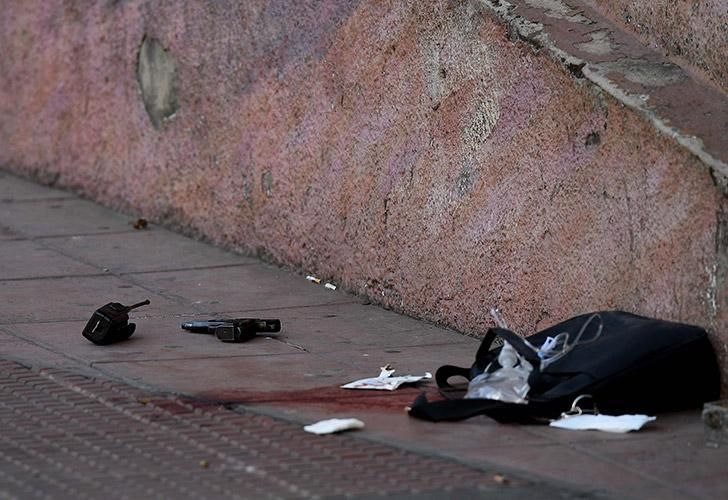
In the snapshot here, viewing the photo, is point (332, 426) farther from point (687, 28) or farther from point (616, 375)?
point (687, 28)

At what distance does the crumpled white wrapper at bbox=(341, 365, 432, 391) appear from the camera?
17.9 ft

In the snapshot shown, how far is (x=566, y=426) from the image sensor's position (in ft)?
16.3

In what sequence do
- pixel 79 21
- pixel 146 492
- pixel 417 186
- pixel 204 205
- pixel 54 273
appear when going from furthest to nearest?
pixel 79 21 → pixel 204 205 → pixel 54 273 → pixel 417 186 → pixel 146 492

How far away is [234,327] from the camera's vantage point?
6.12m

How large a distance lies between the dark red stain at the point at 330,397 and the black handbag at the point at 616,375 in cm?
20

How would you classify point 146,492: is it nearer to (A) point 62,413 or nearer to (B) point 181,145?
(A) point 62,413

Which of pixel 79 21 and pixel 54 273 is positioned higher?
pixel 79 21

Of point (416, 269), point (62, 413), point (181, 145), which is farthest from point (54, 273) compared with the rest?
point (62, 413)

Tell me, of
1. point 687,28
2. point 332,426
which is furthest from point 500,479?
point 687,28

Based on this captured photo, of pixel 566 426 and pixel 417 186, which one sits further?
pixel 417 186

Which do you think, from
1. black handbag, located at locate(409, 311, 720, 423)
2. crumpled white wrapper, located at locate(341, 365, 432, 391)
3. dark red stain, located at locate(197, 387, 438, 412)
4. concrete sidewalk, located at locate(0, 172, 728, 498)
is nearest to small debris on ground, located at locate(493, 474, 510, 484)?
concrete sidewalk, located at locate(0, 172, 728, 498)

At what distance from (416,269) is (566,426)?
179 centimetres

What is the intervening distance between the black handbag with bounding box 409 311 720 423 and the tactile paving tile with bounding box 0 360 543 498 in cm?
45

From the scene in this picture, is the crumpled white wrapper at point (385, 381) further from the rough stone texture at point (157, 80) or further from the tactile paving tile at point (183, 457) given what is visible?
the rough stone texture at point (157, 80)
